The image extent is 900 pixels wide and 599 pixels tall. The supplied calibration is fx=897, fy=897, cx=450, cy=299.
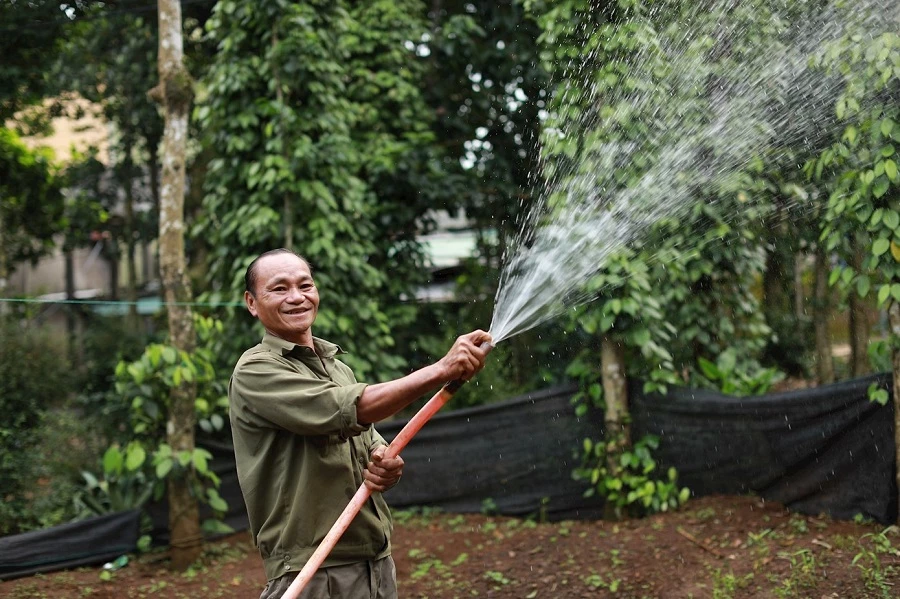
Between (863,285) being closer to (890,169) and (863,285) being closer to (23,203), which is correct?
(890,169)

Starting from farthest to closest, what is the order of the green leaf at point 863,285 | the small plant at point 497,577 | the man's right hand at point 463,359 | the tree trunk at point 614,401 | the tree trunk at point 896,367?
the tree trunk at point 614,401 < the small plant at point 497,577 < the tree trunk at point 896,367 < the green leaf at point 863,285 < the man's right hand at point 463,359

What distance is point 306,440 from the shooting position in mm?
2855

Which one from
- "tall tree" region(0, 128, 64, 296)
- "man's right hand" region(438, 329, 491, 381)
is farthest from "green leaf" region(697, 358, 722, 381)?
"tall tree" region(0, 128, 64, 296)

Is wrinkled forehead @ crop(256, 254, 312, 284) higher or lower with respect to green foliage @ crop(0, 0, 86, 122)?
lower

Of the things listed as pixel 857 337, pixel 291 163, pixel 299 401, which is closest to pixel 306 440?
pixel 299 401

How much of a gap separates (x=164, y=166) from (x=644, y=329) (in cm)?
355

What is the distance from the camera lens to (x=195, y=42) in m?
11.3

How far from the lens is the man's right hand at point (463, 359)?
261cm

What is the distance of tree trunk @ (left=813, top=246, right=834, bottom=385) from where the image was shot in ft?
30.1

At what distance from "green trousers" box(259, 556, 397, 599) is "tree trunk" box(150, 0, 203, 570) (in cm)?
346

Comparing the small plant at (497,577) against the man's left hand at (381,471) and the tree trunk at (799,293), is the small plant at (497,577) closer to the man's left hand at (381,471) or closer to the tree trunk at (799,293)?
the man's left hand at (381,471)

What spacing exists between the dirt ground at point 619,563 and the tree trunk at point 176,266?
0.95 feet

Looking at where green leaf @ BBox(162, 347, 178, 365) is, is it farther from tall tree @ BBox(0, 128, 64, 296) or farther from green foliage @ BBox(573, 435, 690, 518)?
tall tree @ BBox(0, 128, 64, 296)

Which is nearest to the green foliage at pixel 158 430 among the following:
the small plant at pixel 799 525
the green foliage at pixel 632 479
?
the green foliage at pixel 632 479
